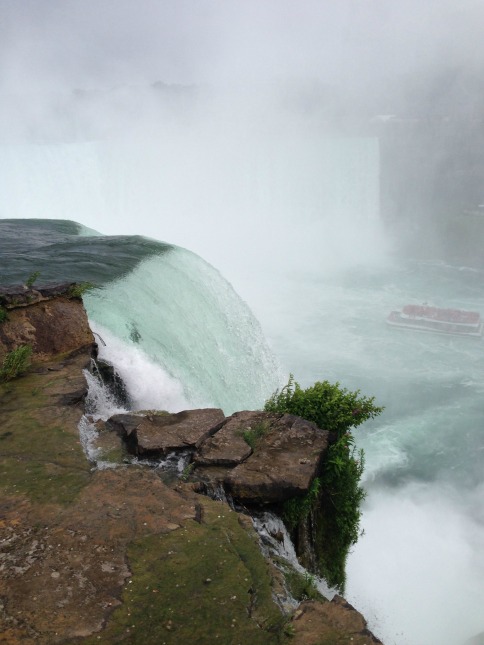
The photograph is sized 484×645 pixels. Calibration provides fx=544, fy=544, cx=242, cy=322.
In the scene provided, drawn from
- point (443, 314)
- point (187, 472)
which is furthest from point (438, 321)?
point (187, 472)

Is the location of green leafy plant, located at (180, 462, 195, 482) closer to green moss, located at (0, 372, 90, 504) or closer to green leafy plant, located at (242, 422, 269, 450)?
green leafy plant, located at (242, 422, 269, 450)

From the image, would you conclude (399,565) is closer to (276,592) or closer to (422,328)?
(276,592)

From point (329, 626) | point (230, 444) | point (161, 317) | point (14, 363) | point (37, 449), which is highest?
point (14, 363)

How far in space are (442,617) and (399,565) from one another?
1.53 metres

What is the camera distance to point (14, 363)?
7730 mm

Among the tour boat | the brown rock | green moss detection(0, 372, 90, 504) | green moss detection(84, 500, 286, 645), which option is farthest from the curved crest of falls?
the tour boat

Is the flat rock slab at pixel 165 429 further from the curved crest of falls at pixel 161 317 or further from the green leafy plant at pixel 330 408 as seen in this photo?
the curved crest of falls at pixel 161 317

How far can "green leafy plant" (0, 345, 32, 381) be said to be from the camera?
7711 mm

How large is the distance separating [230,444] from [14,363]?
3.39 meters

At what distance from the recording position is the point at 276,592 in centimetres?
450

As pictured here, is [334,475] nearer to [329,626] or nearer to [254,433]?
[254,433]

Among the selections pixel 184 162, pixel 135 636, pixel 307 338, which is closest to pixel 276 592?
pixel 135 636

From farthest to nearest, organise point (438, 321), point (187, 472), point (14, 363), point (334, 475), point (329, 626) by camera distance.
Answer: point (438, 321)
point (14, 363)
point (334, 475)
point (187, 472)
point (329, 626)

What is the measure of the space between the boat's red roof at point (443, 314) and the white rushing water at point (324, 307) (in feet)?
4.98
